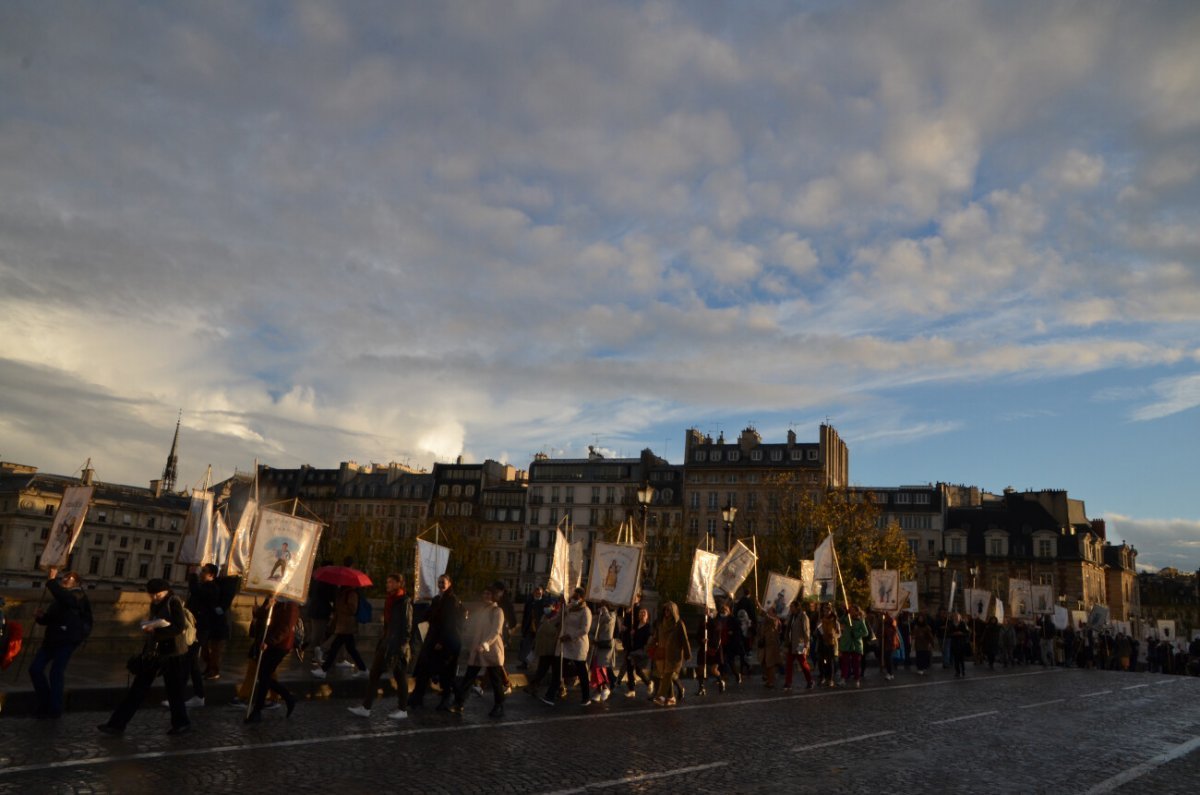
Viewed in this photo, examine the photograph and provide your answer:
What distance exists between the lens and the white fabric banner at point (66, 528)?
48.3ft

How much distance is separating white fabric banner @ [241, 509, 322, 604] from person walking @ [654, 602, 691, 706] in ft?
20.9

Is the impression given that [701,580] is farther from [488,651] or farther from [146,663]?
[146,663]

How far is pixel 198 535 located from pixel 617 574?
11.1 meters

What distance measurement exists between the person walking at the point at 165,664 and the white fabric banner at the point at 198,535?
12.2 metres

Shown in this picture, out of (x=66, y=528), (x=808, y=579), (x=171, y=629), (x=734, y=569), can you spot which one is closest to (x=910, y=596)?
(x=808, y=579)

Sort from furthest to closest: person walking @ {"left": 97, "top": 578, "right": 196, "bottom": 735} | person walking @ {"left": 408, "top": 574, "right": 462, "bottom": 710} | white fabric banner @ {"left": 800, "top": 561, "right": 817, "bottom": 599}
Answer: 1. white fabric banner @ {"left": 800, "top": 561, "right": 817, "bottom": 599}
2. person walking @ {"left": 408, "top": 574, "right": 462, "bottom": 710}
3. person walking @ {"left": 97, "top": 578, "right": 196, "bottom": 735}

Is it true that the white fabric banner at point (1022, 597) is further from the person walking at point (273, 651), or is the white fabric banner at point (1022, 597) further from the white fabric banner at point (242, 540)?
the person walking at point (273, 651)

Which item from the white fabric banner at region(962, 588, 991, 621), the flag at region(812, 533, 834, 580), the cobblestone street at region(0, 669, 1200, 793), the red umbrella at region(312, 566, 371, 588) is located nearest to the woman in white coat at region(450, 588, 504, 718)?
the cobblestone street at region(0, 669, 1200, 793)

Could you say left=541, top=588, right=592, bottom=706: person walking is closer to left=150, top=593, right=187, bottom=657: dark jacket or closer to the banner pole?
the banner pole

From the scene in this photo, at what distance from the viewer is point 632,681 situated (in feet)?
60.1

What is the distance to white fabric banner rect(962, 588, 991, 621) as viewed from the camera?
37666 mm

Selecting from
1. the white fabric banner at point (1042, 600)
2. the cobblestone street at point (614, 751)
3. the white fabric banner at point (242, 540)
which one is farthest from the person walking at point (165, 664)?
the white fabric banner at point (1042, 600)

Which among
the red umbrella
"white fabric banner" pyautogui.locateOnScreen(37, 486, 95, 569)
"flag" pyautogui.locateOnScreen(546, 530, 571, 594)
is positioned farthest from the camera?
"flag" pyautogui.locateOnScreen(546, 530, 571, 594)

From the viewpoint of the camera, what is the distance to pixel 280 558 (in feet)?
42.1
